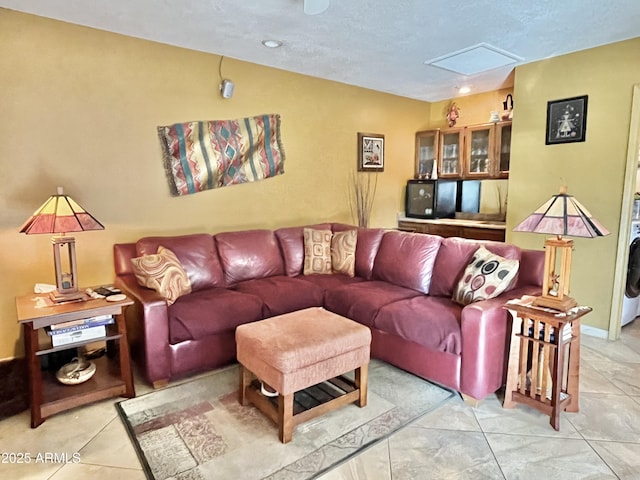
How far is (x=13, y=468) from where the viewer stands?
5.93 feet

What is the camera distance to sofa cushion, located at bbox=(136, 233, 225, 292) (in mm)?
3045

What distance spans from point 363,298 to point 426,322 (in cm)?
57

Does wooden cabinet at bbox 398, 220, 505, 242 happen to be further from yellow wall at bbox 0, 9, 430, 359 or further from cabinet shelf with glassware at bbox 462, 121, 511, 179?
yellow wall at bbox 0, 9, 430, 359

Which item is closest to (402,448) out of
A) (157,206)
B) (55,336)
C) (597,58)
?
(55,336)

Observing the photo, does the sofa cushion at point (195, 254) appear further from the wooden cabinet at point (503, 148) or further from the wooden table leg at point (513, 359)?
the wooden cabinet at point (503, 148)

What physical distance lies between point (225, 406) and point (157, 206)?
185 cm

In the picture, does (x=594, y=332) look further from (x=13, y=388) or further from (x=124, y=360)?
(x=13, y=388)

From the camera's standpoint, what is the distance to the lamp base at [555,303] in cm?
213

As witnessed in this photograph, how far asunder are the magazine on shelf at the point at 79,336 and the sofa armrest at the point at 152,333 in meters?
0.23

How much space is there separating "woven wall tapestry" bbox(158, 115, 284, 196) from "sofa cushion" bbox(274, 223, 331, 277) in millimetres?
657

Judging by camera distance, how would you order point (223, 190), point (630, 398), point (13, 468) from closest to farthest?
point (13, 468) → point (630, 398) → point (223, 190)

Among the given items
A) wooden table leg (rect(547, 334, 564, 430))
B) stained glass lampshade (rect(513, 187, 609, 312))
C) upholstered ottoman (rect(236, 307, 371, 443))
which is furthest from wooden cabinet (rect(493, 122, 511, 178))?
upholstered ottoman (rect(236, 307, 371, 443))

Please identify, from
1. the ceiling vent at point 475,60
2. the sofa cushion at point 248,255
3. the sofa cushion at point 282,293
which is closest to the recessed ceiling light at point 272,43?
the ceiling vent at point 475,60

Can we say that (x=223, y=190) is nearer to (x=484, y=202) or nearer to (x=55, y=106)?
(x=55, y=106)
